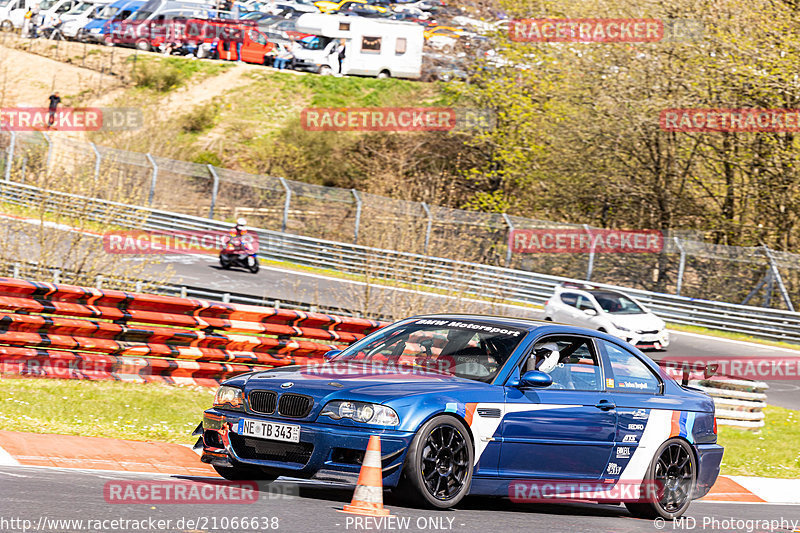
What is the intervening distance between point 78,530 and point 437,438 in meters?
2.43

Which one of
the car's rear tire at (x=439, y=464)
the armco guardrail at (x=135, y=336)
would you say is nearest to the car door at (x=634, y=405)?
the car's rear tire at (x=439, y=464)

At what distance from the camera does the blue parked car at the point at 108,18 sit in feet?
177

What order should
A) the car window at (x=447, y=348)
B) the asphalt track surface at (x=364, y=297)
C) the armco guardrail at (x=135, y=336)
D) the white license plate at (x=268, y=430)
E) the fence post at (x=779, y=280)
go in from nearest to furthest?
the white license plate at (x=268, y=430), the car window at (x=447, y=348), the armco guardrail at (x=135, y=336), the asphalt track surface at (x=364, y=297), the fence post at (x=779, y=280)

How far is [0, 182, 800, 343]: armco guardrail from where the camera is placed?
18.7 metres

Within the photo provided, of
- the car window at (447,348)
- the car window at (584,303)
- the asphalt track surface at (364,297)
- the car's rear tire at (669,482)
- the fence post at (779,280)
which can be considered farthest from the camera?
the fence post at (779,280)

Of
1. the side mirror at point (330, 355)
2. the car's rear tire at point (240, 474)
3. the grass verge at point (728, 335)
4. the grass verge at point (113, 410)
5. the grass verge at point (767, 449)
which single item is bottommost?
the grass verge at point (767, 449)

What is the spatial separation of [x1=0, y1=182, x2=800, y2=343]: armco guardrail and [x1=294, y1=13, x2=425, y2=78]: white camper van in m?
19.7

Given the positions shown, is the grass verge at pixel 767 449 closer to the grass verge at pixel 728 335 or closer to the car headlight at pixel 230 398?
the car headlight at pixel 230 398

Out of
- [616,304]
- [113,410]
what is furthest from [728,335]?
[113,410]

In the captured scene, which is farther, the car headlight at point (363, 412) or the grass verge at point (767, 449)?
the grass verge at point (767, 449)

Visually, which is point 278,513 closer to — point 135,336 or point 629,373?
point 629,373

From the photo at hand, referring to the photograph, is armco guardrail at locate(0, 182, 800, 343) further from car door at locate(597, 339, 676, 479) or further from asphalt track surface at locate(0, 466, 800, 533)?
asphalt track surface at locate(0, 466, 800, 533)

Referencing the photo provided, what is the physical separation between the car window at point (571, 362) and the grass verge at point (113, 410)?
353cm

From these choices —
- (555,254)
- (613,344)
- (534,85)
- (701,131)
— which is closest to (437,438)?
(613,344)
